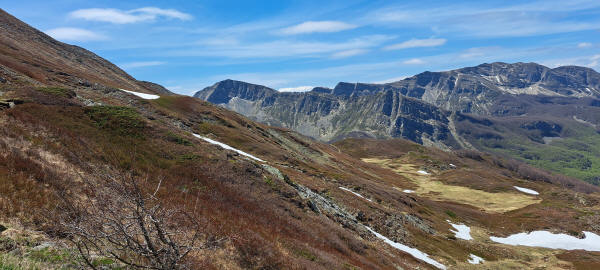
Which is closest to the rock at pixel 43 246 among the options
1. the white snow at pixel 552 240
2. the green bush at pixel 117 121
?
the green bush at pixel 117 121

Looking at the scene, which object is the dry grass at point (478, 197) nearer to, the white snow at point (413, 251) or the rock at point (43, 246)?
the white snow at point (413, 251)

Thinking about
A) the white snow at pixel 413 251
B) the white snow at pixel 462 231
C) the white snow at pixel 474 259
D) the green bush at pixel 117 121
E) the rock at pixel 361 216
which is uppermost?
the green bush at pixel 117 121

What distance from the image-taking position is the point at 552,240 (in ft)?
238

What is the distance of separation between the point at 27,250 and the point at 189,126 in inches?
2237

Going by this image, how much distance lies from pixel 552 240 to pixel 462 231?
972 inches

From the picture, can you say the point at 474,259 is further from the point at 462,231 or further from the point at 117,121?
the point at 117,121

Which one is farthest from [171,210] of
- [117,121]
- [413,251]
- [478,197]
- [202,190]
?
[478,197]

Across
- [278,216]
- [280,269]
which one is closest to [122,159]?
[278,216]

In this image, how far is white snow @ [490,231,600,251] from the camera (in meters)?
69.8

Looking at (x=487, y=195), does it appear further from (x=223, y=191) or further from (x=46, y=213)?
(x=46, y=213)

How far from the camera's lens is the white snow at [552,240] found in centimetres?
6975

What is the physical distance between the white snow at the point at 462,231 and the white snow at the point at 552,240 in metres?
5.58

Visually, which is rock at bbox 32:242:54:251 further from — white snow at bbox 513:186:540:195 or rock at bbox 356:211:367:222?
white snow at bbox 513:186:540:195

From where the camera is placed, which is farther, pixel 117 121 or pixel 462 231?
pixel 462 231
